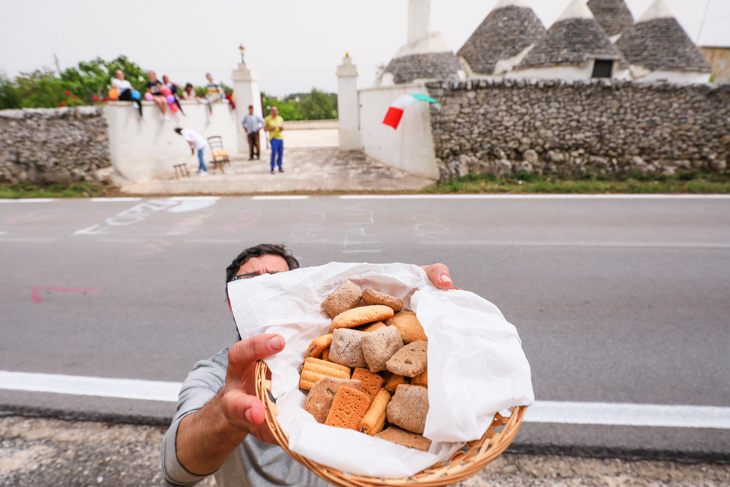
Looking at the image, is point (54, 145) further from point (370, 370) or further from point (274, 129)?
point (370, 370)

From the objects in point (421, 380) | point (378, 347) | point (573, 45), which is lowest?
point (421, 380)

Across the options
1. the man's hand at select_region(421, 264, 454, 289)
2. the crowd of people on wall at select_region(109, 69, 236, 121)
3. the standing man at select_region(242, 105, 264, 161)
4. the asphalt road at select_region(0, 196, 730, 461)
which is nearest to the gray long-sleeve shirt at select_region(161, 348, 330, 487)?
the man's hand at select_region(421, 264, 454, 289)

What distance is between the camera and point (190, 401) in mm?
1637

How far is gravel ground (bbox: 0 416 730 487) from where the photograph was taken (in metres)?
2.41

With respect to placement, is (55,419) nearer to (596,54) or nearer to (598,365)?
(598,365)

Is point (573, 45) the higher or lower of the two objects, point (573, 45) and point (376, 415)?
the higher

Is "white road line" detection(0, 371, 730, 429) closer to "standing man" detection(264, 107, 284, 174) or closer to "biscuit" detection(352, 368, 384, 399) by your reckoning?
"biscuit" detection(352, 368, 384, 399)

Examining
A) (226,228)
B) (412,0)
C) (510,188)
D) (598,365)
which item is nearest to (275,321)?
(598,365)

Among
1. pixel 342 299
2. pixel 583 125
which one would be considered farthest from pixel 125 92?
pixel 583 125

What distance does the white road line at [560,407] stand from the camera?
287cm

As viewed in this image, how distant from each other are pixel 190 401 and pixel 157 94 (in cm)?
1428

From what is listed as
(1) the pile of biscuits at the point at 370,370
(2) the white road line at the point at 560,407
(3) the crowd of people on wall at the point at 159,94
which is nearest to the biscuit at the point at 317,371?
(1) the pile of biscuits at the point at 370,370

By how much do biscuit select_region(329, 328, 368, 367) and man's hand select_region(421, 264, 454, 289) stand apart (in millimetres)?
446

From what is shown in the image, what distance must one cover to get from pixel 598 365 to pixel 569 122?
10.9m
